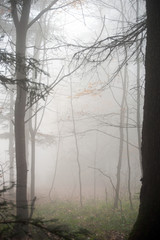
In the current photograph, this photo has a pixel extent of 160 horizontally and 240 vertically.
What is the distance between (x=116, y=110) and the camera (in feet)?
79.0

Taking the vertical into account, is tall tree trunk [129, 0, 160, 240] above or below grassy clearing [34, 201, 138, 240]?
above

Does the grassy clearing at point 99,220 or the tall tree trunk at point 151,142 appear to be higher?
the tall tree trunk at point 151,142

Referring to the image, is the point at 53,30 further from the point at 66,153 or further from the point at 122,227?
the point at 66,153

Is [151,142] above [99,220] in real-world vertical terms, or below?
above

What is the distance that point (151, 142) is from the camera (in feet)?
10.7

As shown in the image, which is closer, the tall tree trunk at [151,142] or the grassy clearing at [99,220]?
the tall tree trunk at [151,142]

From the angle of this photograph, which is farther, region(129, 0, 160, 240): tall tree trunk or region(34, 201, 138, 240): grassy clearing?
region(34, 201, 138, 240): grassy clearing

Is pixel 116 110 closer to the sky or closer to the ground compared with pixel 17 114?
→ closer to the sky

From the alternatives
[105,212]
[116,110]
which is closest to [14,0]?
[105,212]

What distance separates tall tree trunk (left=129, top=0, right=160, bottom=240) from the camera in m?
3.15

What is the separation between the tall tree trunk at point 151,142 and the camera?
3.15m

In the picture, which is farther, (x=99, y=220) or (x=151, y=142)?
(x=99, y=220)

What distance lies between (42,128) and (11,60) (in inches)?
1690

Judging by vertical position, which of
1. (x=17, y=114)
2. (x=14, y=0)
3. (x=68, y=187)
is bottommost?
(x=68, y=187)
